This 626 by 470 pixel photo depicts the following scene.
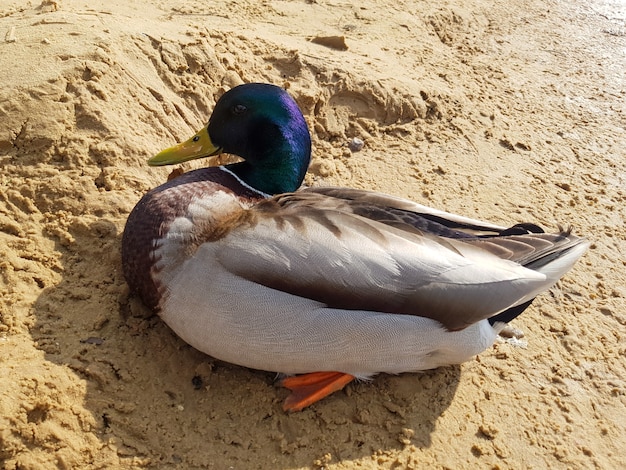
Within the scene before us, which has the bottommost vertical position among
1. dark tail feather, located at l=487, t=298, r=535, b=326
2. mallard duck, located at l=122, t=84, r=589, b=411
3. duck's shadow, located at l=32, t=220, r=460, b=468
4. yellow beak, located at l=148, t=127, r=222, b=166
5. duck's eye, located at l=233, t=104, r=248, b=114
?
duck's shadow, located at l=32, t=220, r=460, b=468

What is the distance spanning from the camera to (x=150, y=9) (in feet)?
17.5

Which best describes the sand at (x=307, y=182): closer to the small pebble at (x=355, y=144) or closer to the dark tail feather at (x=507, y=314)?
the small pebble at (x=355, y=144)

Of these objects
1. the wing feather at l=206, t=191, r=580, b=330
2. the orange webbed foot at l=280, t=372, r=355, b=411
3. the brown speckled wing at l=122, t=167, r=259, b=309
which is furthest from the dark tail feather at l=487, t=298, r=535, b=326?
the brown speckled wing at l=122, t=167, r=259, b=309

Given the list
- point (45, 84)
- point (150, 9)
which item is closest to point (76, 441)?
point (45, 84)

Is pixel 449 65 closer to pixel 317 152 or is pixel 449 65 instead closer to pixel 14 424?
pixel 317 152

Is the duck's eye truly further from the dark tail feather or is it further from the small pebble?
the small pebble

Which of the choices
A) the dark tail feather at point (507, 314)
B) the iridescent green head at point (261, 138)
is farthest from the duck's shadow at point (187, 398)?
the iridescent green head at point (261, 138)

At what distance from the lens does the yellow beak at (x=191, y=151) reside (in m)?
3.19

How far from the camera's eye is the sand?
8.46ft

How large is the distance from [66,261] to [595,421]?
2.59 meters

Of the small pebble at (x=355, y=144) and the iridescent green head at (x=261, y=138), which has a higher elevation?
the iridescent green head at (x=261, y=138)

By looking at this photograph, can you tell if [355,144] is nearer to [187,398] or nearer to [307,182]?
[307,182]

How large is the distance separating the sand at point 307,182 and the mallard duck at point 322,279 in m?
0.22

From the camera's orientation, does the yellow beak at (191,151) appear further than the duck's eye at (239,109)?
Yes
